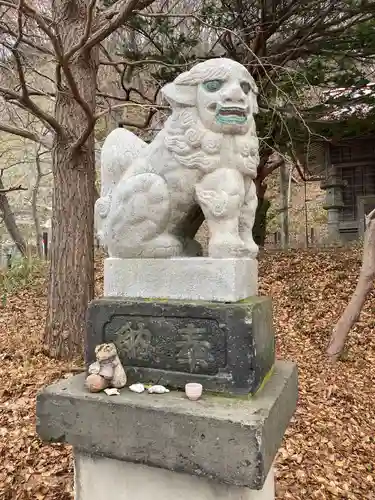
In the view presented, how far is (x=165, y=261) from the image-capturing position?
7.66 feet

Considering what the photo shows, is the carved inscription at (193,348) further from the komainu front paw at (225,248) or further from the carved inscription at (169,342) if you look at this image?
the komainu front paw at (225,248)

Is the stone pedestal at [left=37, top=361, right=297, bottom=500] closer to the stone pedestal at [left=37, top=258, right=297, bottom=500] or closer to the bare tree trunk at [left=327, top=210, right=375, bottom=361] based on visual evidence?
the stone pedestal at [left=37, top=258, right=297, bottom=500]

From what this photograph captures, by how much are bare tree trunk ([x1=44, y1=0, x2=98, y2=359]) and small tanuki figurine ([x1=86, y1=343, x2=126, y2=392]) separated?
2.95 meters

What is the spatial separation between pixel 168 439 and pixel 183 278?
82 centimetres

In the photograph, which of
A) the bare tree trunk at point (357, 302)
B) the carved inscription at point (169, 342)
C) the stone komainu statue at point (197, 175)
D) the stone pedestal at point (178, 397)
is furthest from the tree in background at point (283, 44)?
the carved inscription at point (169, 342)

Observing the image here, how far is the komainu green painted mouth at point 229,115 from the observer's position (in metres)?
2.24

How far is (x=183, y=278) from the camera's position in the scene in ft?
7.55

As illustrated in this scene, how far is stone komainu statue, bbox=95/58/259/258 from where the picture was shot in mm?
2270

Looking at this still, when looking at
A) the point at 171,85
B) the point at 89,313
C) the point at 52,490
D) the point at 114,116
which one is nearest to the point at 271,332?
the point at 89,313

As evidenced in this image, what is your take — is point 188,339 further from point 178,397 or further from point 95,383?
point 95,383

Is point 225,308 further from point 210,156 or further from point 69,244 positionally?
point 69,244

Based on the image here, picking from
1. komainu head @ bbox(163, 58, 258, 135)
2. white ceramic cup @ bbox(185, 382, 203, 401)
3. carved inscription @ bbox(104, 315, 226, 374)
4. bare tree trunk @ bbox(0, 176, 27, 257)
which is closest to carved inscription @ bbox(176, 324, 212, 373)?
carved inscription @ bbox(104, 315, 226, 374)

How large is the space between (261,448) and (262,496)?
25.0 inches

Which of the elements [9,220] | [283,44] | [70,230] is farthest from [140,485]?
[9,220]
